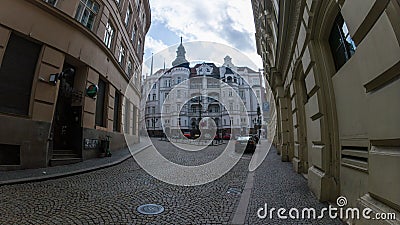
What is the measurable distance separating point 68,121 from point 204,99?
4477 cm

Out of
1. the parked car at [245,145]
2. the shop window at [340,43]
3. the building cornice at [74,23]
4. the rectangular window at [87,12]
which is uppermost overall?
the rectangular window at [87,12]

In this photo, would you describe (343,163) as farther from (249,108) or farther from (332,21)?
(249,108)

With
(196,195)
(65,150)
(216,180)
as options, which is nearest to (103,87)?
(65,150)

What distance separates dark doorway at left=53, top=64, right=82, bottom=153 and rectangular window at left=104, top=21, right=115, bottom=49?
3.84m

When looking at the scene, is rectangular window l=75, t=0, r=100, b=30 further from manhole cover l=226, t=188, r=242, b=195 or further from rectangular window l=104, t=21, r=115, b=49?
manhole cover l=226, t=188, r=242, b=195

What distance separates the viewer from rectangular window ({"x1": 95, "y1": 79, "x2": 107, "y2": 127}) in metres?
13.9

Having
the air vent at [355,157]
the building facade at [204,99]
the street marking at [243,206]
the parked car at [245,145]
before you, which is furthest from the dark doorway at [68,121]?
the building facade at [204,99]

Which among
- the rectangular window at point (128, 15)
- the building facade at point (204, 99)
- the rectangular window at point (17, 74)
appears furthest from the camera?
the building facade at point (204, 99)

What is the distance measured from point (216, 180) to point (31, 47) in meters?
9.16

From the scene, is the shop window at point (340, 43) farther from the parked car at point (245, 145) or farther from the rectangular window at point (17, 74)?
the parked car at point (245, 145)

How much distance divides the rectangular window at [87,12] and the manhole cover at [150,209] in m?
10.9

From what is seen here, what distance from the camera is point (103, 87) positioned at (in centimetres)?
1465

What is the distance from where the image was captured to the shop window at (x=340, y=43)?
13.1 feet

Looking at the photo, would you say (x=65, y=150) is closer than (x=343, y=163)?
No
